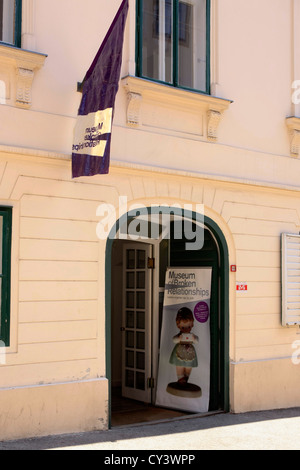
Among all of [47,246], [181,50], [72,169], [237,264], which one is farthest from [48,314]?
[181,50]

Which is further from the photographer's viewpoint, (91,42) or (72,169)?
(91,42)

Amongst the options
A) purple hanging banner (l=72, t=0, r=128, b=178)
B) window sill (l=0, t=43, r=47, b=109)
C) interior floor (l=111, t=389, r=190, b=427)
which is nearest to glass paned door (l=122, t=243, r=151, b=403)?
interior floor (l=111, t=389, r=190, b=427)

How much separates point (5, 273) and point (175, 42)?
12.9 feet

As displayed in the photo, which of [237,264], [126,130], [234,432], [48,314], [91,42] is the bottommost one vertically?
[234,432]

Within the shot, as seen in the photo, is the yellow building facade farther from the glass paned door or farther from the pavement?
the pavement

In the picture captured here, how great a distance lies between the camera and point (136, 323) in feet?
33.0

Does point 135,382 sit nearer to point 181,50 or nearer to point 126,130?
point 126,130

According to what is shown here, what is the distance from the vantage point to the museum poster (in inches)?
360

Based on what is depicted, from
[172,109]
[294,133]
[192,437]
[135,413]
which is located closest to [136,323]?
[135,413]

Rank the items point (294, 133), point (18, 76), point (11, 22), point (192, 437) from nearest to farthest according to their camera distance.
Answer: point (18, 76)
point (11, 22)
point (192, 437)
point (294, 133)

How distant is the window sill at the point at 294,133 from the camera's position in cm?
988

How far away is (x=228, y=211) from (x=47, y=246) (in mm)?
2959

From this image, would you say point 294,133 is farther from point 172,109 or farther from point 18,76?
point 18,76

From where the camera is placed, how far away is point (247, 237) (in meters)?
9.28
